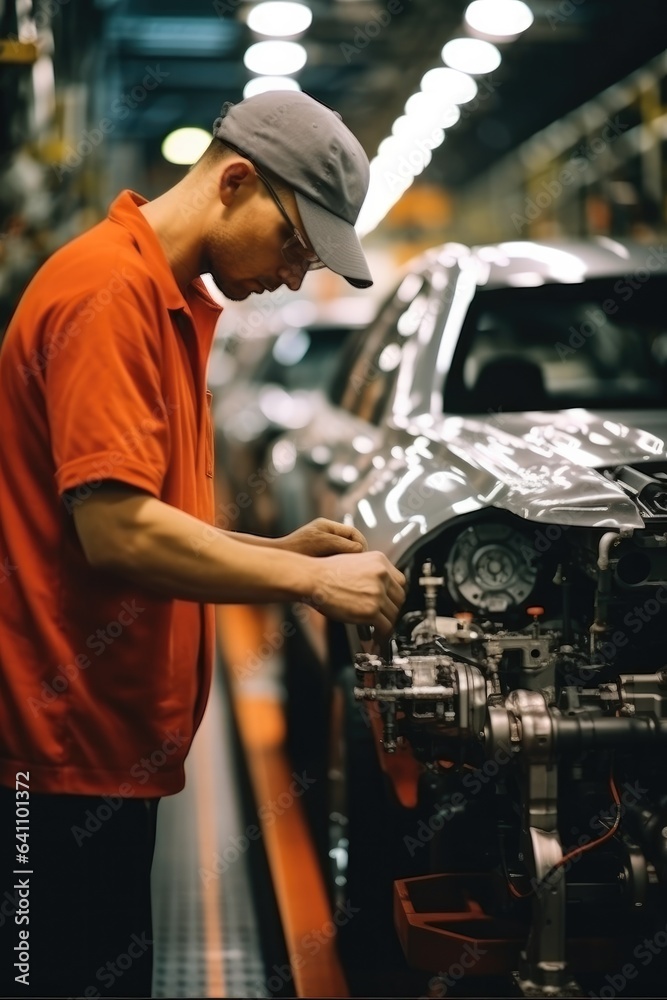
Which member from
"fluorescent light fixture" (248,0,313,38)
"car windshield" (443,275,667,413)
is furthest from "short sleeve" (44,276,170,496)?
"fluorescent light fixture" (248,0,313,38)

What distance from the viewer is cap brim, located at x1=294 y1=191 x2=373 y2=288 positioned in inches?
75.5

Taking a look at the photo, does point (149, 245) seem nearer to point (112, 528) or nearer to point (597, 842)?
point (112, 528)

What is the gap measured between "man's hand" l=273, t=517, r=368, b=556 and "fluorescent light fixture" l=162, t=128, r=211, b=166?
11458 mm

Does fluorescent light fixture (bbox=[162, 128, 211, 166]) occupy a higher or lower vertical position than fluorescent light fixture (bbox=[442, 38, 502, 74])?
higher

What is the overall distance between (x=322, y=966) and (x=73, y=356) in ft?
6.98

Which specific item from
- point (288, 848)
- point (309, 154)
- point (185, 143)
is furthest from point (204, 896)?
point (185, 143)

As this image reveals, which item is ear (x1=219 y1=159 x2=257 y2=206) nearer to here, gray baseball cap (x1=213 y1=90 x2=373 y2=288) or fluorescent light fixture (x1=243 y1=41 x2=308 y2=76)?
gray baseball cap (x1=213 y1=90 x2=373 y2=288)

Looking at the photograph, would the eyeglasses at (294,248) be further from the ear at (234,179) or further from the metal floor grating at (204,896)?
the metal floor grating at (204,896)

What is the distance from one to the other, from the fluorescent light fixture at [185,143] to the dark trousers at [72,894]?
39.0ft

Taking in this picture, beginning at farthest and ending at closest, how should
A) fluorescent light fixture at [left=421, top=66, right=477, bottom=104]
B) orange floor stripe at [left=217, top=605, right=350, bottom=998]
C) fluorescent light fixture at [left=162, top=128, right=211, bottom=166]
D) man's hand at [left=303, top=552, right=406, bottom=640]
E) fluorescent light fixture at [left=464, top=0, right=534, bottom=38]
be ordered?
fluorescent light fixture at [left=162, top=128, right=211, bottom=166]
fluorescent light fixture at [left=421, top=66, right=477, bottom=104]
fluorescent light fixture at [left=464, top=0, right=534, bottom=38]
orange floor stripe at [left=217, top=605, right=350, bottom=998]
man's hand at [left=303, top=552, right=406, bottom=640]

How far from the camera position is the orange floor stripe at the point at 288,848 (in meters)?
3.19

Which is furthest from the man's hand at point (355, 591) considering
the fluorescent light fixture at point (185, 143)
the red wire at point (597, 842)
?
the fluorescent light fixture at point (185, 143)

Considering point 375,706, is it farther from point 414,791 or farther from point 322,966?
point 322,966

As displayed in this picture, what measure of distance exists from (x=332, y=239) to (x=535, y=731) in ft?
4.06
